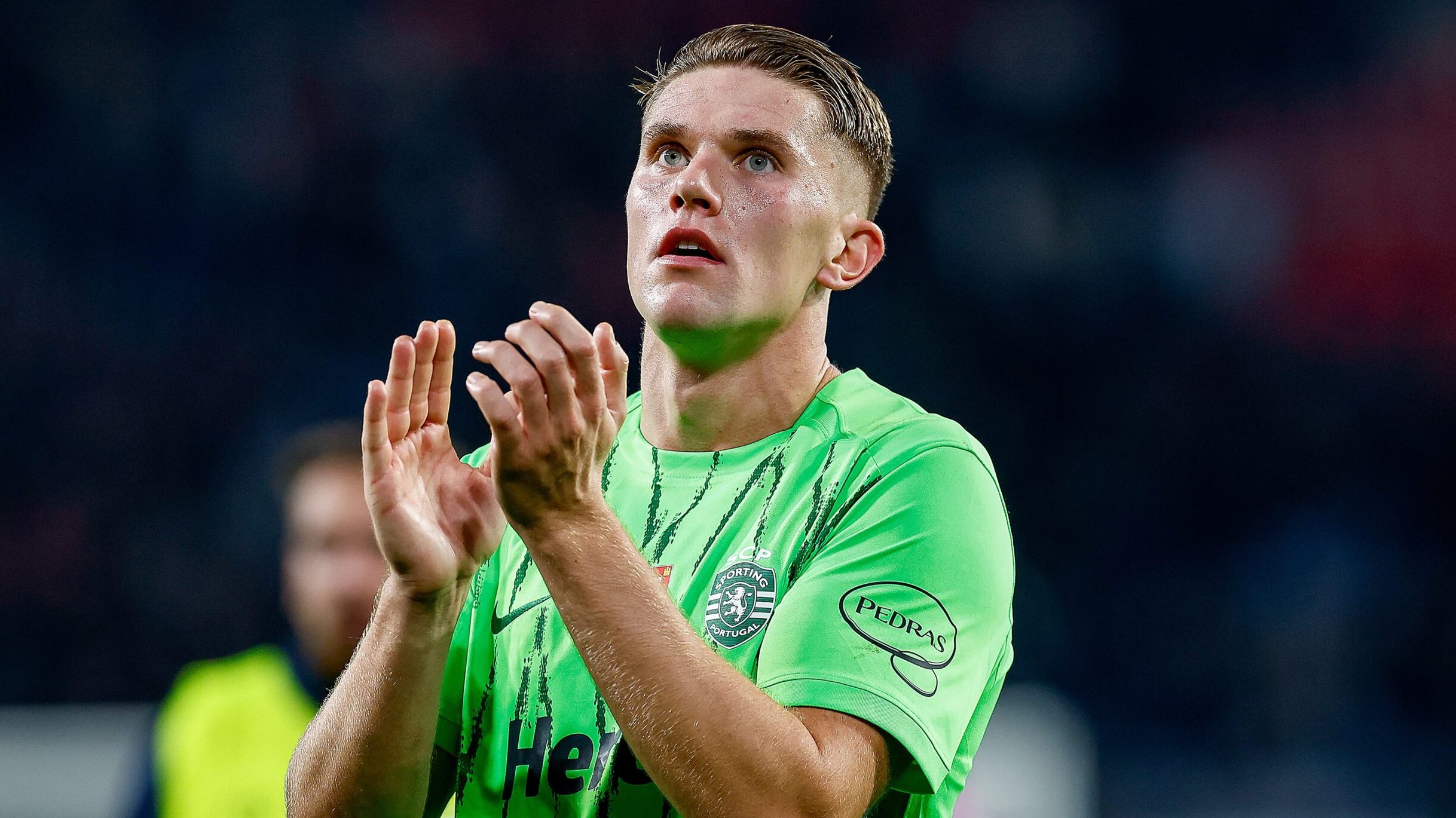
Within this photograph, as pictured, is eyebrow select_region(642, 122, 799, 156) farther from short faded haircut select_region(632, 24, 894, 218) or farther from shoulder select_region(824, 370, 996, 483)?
shoulder select_region(824, 370, 996, 483)

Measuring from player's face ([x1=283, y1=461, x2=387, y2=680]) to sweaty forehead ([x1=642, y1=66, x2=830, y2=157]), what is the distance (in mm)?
1884

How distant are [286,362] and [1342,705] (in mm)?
5906

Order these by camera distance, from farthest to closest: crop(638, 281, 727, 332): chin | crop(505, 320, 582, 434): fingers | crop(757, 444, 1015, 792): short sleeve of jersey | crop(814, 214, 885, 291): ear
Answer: crop(814, 214, 885, 291): ear
crop(638, 281, 727, 332): chin
crop(757, 444, 1015, 792): short sleeve of jersey
crop(505, 320, 582, 434): fingers

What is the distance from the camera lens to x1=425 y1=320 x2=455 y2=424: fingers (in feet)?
7.46

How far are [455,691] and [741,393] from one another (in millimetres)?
741

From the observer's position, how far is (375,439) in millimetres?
2172

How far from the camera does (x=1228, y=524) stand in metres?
7.89

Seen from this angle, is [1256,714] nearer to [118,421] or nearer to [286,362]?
[286,362]

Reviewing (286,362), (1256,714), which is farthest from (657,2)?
(1256,714)

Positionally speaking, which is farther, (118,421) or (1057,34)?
(1057,34)

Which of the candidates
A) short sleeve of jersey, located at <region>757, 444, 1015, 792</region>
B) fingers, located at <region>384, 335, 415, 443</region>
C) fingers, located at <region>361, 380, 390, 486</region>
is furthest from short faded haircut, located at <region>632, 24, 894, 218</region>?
fingers, located at <region>361, 380, 390, 486</region>

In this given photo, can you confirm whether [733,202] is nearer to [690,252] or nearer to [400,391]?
[690,252]

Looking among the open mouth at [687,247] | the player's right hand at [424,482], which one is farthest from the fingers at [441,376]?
the open mouth at [687,247]

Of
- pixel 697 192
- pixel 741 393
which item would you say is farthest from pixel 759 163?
pixel 741 393
